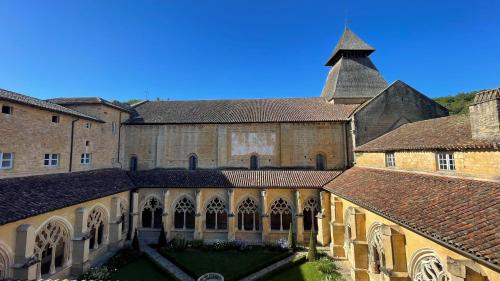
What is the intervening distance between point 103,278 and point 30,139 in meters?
9.77

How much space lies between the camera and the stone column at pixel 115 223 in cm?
1845

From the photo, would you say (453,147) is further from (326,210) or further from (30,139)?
(30,139)

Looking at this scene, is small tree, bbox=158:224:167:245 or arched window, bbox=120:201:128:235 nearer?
small tree, bbox=158:224:167:245

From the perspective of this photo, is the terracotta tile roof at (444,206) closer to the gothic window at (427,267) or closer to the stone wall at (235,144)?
the gothic window at (427,267)

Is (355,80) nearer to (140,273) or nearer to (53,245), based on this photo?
(140,273)

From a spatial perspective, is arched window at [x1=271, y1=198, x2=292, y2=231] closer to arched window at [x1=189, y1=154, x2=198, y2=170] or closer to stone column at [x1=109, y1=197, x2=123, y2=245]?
arched window at [x1=189, y1=154, x2=198, y2=170]

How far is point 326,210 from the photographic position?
63.9 ft

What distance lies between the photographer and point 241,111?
1026 inches

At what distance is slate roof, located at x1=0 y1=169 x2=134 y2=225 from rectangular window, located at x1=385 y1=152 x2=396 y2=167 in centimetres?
2011

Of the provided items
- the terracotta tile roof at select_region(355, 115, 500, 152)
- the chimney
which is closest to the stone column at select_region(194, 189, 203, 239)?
the terracotta tile roof at select_region(355, 115, 500, 152)

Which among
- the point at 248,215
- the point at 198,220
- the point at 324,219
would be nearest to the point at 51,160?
the point at 198,220

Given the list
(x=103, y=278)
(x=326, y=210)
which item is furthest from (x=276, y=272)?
(x=103, y=278)

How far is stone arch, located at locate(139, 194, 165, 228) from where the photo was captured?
21.2 meters

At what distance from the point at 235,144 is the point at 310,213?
31.5ft
